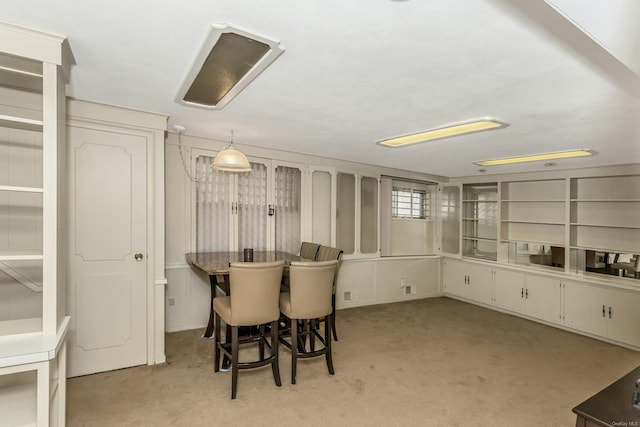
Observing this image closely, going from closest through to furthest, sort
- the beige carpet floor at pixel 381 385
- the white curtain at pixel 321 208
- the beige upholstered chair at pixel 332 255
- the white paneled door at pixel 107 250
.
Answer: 1. the beige carpet floor at pixel 381 385
2. the white paneled door at pixel 107 250
3. the beige upholstered chair at pixel 332 255
4. the white curtain at pixel 321 208

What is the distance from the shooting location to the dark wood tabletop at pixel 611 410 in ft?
4.36

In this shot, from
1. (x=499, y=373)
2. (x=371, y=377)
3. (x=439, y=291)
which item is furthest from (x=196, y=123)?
(x=439, y=291)

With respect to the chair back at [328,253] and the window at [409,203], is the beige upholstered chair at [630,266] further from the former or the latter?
the chair back at [328,253]

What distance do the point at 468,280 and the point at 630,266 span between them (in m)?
2.11

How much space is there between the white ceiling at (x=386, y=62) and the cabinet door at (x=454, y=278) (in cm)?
314

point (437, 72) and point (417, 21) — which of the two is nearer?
point (417, 21)

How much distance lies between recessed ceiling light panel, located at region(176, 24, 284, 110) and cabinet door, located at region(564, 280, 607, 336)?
487 cm

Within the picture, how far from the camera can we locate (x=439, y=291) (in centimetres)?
601

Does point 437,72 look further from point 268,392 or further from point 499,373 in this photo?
point 499,373

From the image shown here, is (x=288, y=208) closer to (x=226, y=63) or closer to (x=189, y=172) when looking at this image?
(x=189, y=172)

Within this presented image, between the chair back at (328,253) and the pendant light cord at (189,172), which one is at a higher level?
the pendant light cord at (189,172)

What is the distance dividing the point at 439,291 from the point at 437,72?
504 centimetres

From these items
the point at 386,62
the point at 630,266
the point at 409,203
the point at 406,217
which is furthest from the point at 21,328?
the point at 630,266

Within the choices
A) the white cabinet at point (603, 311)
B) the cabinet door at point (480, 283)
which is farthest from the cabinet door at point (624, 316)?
the cabinet door at point (480, 283)
